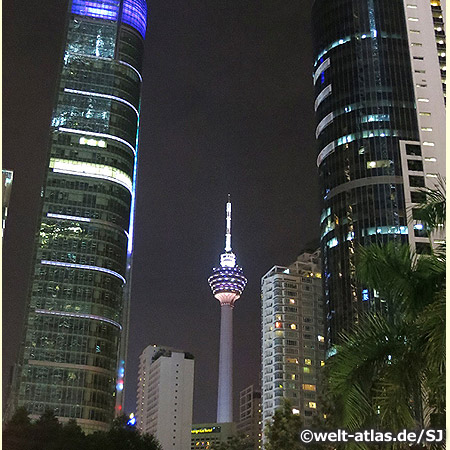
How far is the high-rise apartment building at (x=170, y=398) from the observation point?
375 feet

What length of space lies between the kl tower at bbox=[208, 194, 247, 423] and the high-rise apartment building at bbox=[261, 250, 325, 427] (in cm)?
1360

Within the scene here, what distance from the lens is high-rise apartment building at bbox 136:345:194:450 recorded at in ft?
375

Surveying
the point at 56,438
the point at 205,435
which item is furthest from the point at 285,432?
the point at 205,435

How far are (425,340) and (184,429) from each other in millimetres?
114334

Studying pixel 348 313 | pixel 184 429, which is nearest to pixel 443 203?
pixel 348 313

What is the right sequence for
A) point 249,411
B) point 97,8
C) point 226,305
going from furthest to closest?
point 249,411 → point 226,305 → point 97,8

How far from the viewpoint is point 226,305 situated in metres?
115

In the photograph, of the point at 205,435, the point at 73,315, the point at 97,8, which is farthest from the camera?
the point at 205,435

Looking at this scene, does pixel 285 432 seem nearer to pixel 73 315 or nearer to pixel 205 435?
pixel 73 315

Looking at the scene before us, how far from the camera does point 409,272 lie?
5.66 metres

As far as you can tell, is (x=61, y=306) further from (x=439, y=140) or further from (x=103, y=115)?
(x=439, y=140)

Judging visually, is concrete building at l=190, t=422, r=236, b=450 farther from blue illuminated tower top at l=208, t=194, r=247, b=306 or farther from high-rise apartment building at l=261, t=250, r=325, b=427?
high-rise apartment building at l=261, t=250, r=325, b=427

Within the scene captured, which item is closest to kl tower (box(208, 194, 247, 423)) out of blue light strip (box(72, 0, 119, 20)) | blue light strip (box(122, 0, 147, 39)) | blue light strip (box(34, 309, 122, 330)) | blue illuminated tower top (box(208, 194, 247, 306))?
blue illuminated tower top (box(208, 194, 247, 306))

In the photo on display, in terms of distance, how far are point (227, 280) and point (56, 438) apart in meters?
82.4
